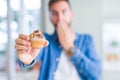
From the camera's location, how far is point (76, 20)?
1699 millimetres

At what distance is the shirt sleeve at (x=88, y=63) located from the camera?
1.00m

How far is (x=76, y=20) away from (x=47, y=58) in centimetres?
76

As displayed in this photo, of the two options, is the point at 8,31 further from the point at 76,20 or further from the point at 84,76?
the point at 84,76

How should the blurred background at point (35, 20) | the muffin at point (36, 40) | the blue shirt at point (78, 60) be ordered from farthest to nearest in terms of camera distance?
the blurred background at point (35, 20) → the blue shirt at point (78, 60) → the muffin at point (36, 40)

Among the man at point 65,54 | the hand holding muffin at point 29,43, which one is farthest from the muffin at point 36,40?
the man at point 65,54

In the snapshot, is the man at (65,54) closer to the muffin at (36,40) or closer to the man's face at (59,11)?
the man's face at (59,11)

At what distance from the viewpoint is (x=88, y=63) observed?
1012 mm

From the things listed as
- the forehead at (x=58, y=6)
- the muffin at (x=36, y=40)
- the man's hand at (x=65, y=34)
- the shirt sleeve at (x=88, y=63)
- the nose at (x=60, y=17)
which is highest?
the forehead at (x=58, y=6)

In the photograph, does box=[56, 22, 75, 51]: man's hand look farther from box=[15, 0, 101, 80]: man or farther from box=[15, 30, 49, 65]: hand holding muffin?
box=[15, 30, 49, 65]: hand holding muffin

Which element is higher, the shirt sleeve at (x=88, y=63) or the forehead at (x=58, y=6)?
the forehead at (x=58, y=6)

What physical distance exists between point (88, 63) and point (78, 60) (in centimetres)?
4

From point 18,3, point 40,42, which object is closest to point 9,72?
point 18,3

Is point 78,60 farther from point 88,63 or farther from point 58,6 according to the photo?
point 58,6

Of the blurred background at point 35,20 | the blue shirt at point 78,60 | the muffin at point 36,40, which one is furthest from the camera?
the blurred background at point 35,20
